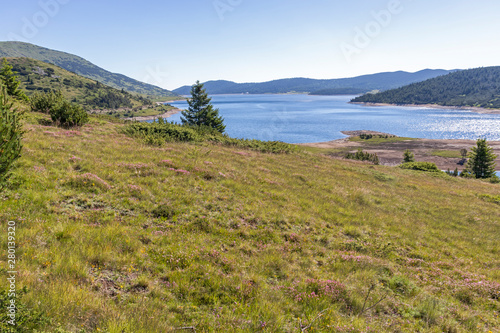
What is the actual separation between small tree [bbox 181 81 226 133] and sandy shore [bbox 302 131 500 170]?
5570 cm

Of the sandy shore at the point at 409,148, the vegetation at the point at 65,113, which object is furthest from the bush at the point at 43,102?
the sandy shore at the point at 409,148

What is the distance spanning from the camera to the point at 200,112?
66.7m

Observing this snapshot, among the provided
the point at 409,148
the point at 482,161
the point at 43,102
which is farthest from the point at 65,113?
the point at 409,148

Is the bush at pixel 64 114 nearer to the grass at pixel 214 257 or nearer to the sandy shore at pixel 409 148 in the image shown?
the grass at pixel 214 257

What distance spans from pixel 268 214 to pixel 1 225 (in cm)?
Answer: 1039

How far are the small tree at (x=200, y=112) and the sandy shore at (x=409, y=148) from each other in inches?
2193

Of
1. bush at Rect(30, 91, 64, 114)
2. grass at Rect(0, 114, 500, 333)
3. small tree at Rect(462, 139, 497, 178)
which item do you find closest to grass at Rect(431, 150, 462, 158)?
small tree at Rect(462, 139, 497, 178)

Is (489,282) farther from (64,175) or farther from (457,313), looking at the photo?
(64,175)

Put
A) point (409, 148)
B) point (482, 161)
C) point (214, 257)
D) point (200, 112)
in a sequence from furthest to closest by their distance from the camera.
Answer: point (409, 148), point (200, 112), point (482, 161), point (214, 257)

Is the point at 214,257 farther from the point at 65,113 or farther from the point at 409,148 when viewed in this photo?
the point at 409,148

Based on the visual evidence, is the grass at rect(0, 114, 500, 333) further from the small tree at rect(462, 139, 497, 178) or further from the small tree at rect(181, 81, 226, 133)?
the small tree at rect(462, 139, 497, 178)

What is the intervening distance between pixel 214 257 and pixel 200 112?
6290cm

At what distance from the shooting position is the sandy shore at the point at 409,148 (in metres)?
95.2

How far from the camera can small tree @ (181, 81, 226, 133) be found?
67.0 metres
